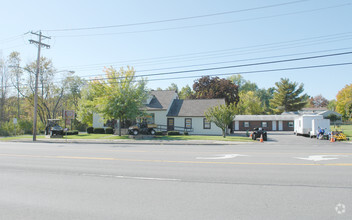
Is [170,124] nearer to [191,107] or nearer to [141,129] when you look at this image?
[191,107]

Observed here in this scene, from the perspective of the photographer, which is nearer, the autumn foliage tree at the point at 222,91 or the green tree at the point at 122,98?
the green tree at the point at 122,98

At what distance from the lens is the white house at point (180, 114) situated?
112ft

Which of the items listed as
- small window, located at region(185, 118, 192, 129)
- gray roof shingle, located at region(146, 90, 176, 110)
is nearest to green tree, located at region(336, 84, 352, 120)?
small window, located at region(185, 118, 192, 129)

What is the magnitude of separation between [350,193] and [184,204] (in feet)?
13.5

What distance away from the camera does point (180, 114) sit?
34.9 m

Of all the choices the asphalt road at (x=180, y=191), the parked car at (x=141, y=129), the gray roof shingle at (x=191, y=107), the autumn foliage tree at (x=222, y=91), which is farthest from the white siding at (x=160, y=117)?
the asphalt road at (x=180, y=191)

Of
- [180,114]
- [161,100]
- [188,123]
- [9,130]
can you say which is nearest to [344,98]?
[188,123]

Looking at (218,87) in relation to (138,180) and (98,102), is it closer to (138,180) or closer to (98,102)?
(98,102)

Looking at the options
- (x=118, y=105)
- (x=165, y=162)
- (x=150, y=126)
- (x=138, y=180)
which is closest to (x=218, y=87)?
(x=150, y=126)

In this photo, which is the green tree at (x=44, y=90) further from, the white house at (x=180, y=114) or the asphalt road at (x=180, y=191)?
the asphalt road at (x=180, y=191)

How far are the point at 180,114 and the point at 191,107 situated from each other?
225 centimetres

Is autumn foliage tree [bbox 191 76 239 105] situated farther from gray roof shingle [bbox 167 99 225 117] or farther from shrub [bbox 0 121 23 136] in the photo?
shrub [bbox 0 121 23 136]

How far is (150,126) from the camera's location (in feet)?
105

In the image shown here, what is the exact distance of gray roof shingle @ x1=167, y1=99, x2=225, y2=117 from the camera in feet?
114
